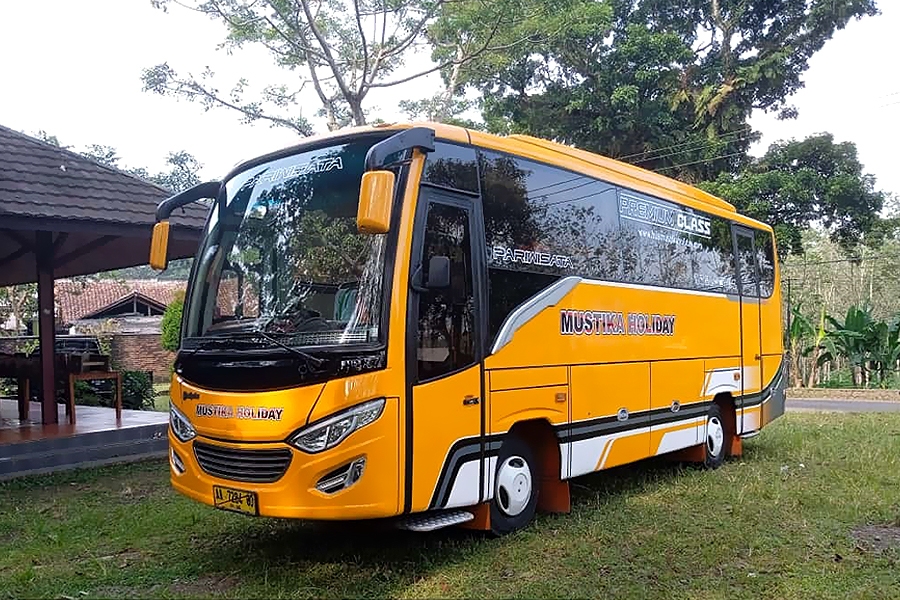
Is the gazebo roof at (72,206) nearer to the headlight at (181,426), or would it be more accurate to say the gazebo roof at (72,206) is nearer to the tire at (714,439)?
the headlight at (181,426)

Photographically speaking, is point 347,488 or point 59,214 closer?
point 347,488

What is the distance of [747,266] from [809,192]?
1323 centimetres

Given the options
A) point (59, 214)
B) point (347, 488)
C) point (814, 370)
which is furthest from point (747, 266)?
point (814, 370)

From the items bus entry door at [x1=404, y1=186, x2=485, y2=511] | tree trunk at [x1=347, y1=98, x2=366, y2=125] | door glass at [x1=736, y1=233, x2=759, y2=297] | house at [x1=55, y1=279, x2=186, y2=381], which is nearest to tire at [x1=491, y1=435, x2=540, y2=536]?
bus entry door at [x1=404, y1=186, x2=485, y2=511]

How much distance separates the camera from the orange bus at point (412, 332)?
477cm

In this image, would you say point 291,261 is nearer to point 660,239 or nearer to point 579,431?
point 579,431

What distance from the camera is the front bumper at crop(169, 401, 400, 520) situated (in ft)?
15.5

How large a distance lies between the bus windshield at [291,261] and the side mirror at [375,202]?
435mm

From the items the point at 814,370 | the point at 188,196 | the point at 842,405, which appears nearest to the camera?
the point at 188,196

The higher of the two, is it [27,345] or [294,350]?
[294,350]

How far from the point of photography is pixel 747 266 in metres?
9.85

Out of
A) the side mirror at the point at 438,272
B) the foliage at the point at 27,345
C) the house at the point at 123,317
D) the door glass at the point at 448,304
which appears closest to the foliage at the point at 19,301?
the house at the point at 123,317

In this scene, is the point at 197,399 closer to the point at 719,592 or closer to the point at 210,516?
the point at 210,516

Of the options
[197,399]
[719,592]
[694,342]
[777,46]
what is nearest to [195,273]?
[197,399]
